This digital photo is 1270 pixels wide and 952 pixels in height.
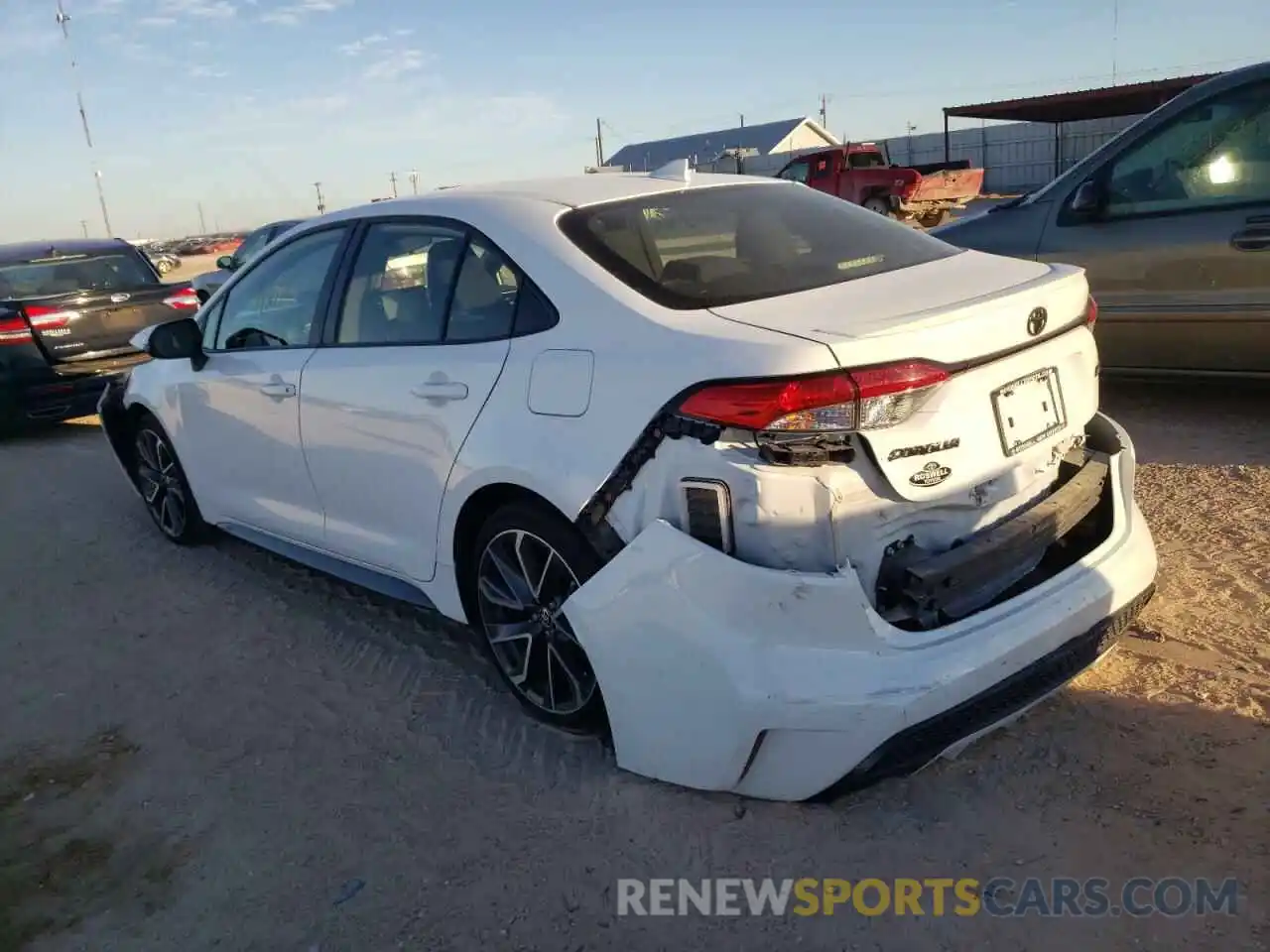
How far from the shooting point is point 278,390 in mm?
3891

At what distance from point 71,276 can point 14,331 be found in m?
1.23

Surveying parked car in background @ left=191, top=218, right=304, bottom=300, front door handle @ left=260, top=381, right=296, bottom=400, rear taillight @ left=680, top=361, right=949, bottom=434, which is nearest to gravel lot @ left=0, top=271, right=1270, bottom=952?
front door handle @ left=260, top=381, right=296, bottom=400

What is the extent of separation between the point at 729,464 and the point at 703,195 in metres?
1.35

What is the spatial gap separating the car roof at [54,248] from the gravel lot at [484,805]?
6.20 meters

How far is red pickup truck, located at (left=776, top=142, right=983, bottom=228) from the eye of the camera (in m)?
21.5

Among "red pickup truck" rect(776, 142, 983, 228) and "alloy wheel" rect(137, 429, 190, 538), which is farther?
"red pickup truck" rect(776, 142, 983, 228)

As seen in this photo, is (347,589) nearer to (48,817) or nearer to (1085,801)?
(48,817)

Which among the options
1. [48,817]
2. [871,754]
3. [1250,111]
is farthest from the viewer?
[1250,111]

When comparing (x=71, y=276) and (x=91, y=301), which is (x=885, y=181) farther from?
(x=91, y=301)

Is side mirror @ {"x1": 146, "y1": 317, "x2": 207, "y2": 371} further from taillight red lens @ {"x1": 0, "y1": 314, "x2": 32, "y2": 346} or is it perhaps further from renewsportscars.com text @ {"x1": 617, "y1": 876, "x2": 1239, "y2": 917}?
taillight red lens @ {"x1": 0, "y1": 314, "x2": 32, "y2": 346}

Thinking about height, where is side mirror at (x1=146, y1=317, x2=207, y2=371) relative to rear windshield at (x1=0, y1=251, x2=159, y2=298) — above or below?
below

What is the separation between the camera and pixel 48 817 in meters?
2.97

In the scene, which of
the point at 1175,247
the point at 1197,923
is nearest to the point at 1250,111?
the point at 1175,247

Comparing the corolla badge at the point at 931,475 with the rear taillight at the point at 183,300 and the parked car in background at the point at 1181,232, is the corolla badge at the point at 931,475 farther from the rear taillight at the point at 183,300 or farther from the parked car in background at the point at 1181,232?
the rear taillight at the point at 183,300
